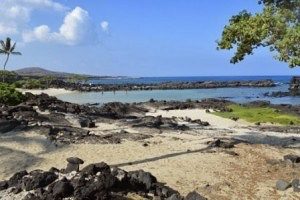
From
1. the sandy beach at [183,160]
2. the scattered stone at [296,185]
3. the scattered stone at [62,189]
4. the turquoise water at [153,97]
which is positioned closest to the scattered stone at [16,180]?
the scattered stone at [62,189]

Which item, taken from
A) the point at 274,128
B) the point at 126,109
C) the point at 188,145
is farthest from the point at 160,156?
the point at 126,109

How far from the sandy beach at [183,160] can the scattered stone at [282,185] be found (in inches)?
7.5

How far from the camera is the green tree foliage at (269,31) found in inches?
773

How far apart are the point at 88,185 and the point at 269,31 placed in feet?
36.3

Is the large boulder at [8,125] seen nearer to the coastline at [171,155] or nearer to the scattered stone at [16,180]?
the coastline at [171,155]

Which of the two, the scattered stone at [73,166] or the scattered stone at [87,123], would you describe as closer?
the scattered stone at [73,166]

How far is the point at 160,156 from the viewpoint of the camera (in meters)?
22.8

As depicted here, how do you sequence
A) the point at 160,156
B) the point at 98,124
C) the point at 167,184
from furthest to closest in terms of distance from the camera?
the point at 98,124 → the point at 160,156 → the point at 167,184

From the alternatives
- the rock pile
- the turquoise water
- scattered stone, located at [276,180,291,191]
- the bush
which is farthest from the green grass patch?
the turquoise water

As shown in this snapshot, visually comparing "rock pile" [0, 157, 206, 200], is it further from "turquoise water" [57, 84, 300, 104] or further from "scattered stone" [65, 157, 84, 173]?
"turquoise water" [57, 84, 300, 104]

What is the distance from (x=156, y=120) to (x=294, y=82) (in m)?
91.2

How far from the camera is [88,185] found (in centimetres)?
1459

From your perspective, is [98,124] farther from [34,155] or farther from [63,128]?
[34,155]

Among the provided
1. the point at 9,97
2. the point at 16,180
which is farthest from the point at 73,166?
the point at 9,97
